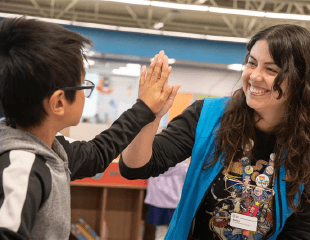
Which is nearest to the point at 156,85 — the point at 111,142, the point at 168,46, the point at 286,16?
the point at 111,142

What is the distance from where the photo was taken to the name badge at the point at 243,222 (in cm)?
142

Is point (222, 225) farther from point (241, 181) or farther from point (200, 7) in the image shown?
point (200, 7)

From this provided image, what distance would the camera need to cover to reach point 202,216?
146 centimetres

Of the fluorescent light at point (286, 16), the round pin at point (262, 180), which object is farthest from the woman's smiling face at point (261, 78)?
the fluorescent light at point (286, 16)

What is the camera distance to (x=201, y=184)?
57.6 inches

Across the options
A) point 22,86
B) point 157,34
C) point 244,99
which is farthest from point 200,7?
point 22,86

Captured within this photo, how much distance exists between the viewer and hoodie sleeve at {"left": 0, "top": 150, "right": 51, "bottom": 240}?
724 mm

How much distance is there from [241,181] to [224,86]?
12.6 m

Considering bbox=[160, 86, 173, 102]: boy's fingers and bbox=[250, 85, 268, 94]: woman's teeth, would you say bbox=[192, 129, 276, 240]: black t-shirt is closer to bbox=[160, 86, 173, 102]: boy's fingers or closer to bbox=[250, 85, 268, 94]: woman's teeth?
bbox=[250, 85, 268, 94]: woman's teeth

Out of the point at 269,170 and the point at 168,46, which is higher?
the point at 168,46

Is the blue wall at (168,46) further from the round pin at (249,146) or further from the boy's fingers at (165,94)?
the boy's fingers at (165,94)

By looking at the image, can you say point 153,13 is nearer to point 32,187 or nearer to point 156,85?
point 156,85

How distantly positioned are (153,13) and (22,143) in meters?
12.4

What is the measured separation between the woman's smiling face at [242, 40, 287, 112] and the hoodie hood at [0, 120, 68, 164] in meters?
0.78
